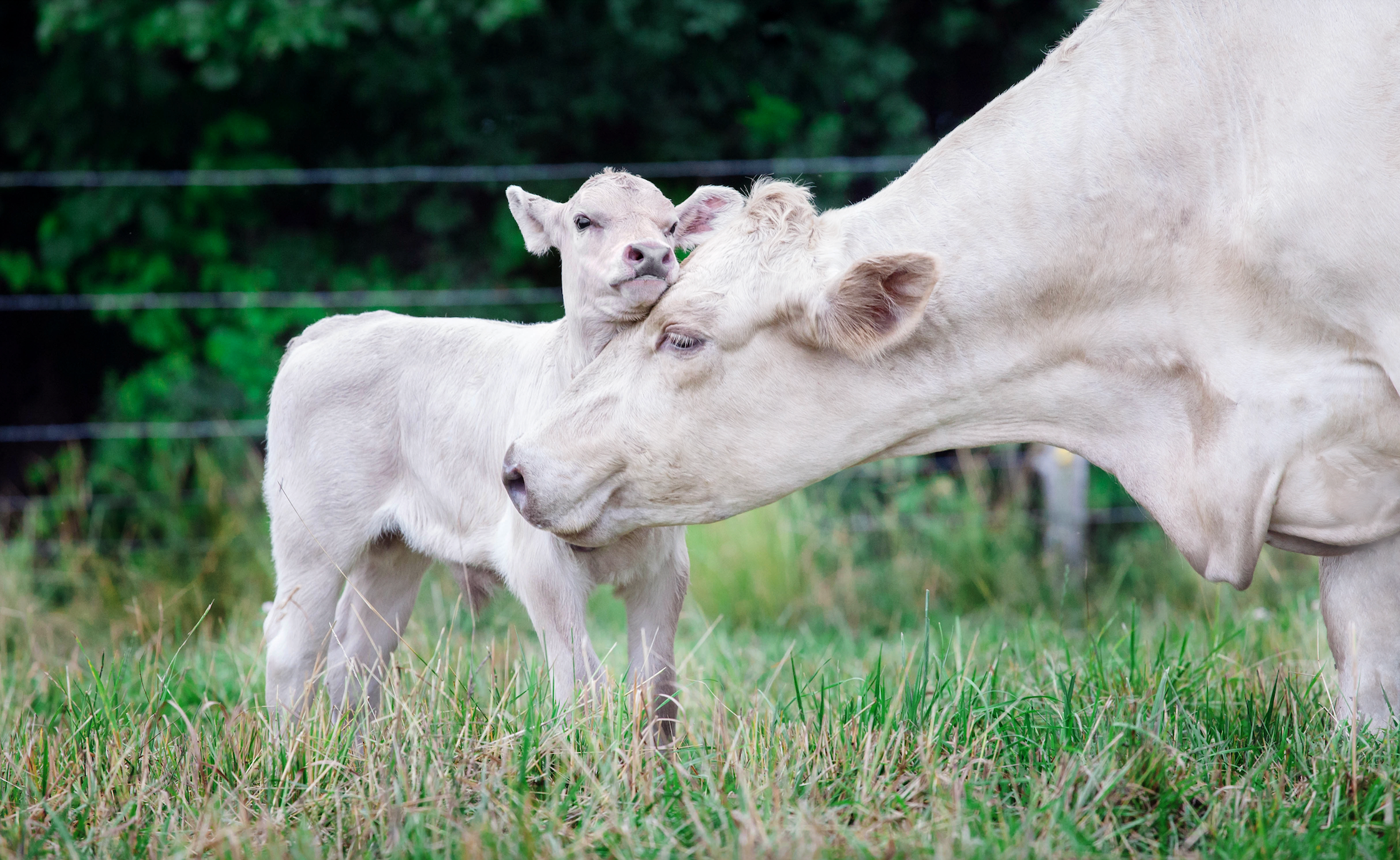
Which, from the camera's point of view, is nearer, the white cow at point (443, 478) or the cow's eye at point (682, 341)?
the cow's eye at point (682, 341)

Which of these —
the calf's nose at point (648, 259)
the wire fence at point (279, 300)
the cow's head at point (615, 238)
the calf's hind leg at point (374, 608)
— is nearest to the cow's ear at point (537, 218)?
the cow's head at point (615, 238)

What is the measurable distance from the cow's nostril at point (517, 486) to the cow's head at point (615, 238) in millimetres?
456

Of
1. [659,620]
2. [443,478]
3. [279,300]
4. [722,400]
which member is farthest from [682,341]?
[279,300]

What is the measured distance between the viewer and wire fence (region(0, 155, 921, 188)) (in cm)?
720

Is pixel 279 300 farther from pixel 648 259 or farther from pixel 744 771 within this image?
pixel 744 771

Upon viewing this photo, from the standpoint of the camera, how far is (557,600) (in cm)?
327

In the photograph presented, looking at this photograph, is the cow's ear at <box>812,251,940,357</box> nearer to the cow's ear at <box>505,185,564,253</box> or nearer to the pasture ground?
the pasture ground

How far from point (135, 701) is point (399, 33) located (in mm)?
5458

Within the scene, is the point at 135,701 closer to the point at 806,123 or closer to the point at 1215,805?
the point at 1215,805

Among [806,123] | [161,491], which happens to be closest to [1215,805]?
[161,491]

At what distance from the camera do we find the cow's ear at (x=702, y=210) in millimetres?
3387

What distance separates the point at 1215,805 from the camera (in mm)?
2389

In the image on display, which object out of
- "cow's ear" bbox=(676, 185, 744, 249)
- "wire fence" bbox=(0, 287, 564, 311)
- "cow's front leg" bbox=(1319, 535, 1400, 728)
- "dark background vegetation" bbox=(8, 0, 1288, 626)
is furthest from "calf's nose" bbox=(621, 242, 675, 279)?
"wire fence" bbox=(0, 287, 564, 311)

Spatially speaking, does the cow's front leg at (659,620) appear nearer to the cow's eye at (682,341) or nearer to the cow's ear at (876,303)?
the cow's eye at (682,341)
